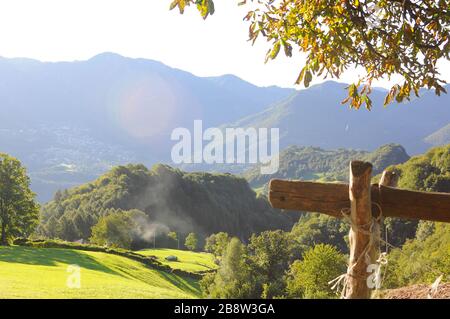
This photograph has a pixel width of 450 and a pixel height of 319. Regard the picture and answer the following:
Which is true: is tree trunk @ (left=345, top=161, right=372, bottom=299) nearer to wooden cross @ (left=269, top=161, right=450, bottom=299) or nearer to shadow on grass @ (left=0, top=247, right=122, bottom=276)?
wooden cross @ (left=269, top=161, right=450, bottom=299)

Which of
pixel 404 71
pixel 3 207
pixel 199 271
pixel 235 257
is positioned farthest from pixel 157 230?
pixel 404 71

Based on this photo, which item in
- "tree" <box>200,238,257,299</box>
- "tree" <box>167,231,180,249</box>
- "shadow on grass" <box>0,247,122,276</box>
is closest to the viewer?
"shadow on grass" <box>0,247,122,276</box>

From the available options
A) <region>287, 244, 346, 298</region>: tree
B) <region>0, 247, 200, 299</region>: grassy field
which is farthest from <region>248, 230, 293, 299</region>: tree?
<region>0, 247, 200, 299</region>: grassy field

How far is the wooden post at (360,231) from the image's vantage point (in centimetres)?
492

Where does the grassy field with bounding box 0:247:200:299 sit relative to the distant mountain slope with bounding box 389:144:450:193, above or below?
below

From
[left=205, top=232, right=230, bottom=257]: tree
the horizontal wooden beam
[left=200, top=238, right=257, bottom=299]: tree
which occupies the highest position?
the horizontal wooden beam

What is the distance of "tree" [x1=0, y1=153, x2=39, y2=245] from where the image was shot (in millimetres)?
45062

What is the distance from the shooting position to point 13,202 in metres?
45.8

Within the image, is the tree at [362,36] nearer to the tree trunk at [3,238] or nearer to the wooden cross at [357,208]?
the wooden cross at [357,208]

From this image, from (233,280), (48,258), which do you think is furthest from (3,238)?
(233,280)

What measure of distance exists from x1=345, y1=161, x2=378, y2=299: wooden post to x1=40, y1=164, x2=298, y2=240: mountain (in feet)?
308
